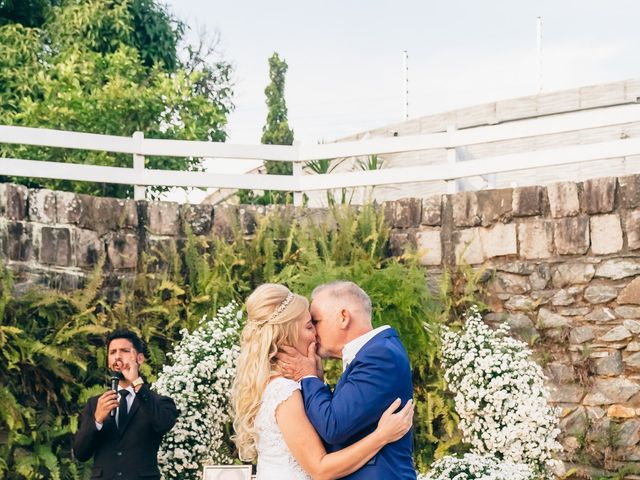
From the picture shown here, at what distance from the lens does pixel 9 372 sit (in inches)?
336

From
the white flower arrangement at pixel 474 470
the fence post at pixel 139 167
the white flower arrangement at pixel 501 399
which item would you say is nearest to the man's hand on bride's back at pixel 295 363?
the white flower arrangement at pixel 474 470

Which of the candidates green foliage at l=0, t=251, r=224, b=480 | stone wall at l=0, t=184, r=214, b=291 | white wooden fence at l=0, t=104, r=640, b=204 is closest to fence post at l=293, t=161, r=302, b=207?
white wooden fence at l=0, t=104, r=640, b=204

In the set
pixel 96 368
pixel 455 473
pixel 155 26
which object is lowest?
pixel 455 473

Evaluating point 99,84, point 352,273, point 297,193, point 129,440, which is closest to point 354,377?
point 129,440

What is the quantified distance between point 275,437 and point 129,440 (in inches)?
116

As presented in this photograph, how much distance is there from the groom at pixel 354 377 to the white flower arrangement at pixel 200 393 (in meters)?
4.30

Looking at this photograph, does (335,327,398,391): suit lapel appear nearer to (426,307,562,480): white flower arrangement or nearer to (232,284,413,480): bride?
(232,284,413,480): bride

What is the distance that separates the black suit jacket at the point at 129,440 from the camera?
6730mm

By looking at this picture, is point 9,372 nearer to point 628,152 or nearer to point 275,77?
point 628,152

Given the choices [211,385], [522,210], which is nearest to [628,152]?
[522,210]

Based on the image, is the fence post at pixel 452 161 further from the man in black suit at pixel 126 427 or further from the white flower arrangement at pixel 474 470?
the man in black suit at pixel 126 427

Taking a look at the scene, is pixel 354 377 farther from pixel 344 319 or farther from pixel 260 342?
pixel 260 342

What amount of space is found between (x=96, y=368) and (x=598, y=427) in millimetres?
4167

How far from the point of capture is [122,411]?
6.86 meters
